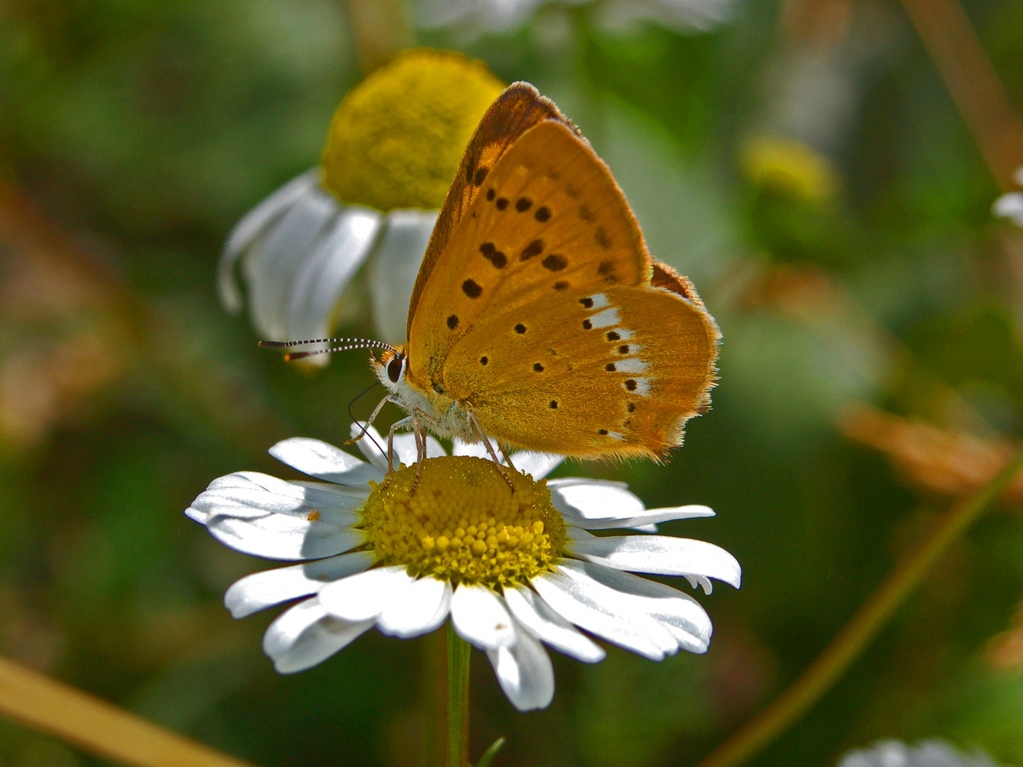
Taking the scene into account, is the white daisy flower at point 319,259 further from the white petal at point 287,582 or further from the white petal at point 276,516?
the white petal at point 287,582

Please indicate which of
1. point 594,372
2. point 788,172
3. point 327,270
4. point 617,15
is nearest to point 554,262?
point 594,372

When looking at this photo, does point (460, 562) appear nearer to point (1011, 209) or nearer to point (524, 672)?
point (524, 672)

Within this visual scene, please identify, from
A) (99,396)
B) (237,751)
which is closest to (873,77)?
(99,396)

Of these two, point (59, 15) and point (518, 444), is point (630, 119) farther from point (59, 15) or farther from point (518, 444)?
point (518, 444)

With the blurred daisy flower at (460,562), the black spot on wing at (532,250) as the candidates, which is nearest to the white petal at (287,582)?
the blurred daisy flower at (460,562)

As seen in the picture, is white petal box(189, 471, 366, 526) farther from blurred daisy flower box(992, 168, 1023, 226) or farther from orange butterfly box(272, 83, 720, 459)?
blurred daisy flower box(992, 168, 1023, 226)

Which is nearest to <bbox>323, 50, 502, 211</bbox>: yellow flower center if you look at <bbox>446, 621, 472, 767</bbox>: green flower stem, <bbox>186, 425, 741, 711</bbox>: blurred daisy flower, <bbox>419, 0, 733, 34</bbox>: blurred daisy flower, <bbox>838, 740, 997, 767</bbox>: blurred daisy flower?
<bbox>186, 425, 741, 711</bbox>: blurred daisy flower
